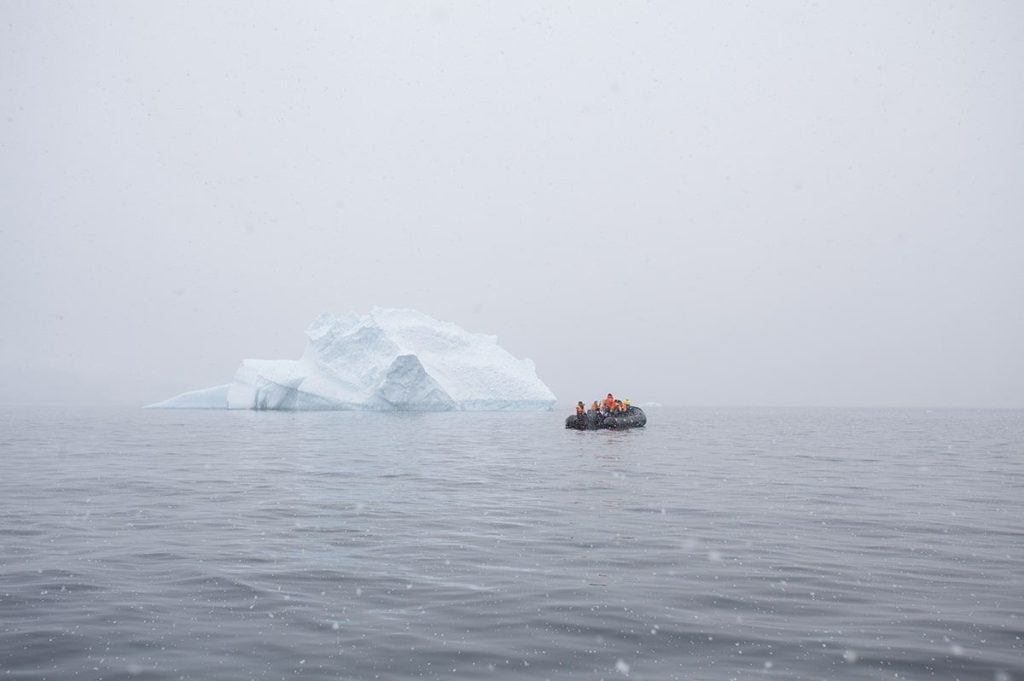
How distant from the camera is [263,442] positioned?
108 feet

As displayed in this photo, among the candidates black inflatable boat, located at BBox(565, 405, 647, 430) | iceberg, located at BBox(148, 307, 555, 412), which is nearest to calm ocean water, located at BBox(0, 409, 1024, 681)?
black inflatable boat, located at BBox(565, 405, 647, 430)

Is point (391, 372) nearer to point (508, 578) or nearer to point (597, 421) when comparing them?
point (597, 421)

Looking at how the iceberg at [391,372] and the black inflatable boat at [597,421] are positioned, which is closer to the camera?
the black inflatable boat at [597,421]

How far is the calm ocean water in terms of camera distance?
6.00m

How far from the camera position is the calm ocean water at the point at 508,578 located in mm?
6004

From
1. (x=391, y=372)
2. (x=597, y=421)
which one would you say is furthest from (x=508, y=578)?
(x=391, y=372)

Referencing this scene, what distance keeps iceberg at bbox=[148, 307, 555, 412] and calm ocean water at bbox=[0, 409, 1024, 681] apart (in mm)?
49352

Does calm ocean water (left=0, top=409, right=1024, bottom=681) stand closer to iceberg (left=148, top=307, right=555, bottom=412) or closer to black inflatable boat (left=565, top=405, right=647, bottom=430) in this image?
black inflatable boat (left=565, top=405, right=647, bottom=430)

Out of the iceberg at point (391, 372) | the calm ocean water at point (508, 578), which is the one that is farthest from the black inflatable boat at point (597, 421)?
the iceberg at point (391, 372)

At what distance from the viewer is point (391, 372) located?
65.6 meters

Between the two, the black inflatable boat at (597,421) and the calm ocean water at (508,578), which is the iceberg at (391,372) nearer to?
the black inflatable boat at (597,421)

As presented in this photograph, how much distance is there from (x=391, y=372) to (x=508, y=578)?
58.0 meters

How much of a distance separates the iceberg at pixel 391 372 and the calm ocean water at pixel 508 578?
49.4m

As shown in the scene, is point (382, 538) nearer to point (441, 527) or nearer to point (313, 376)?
point (441, 527)
